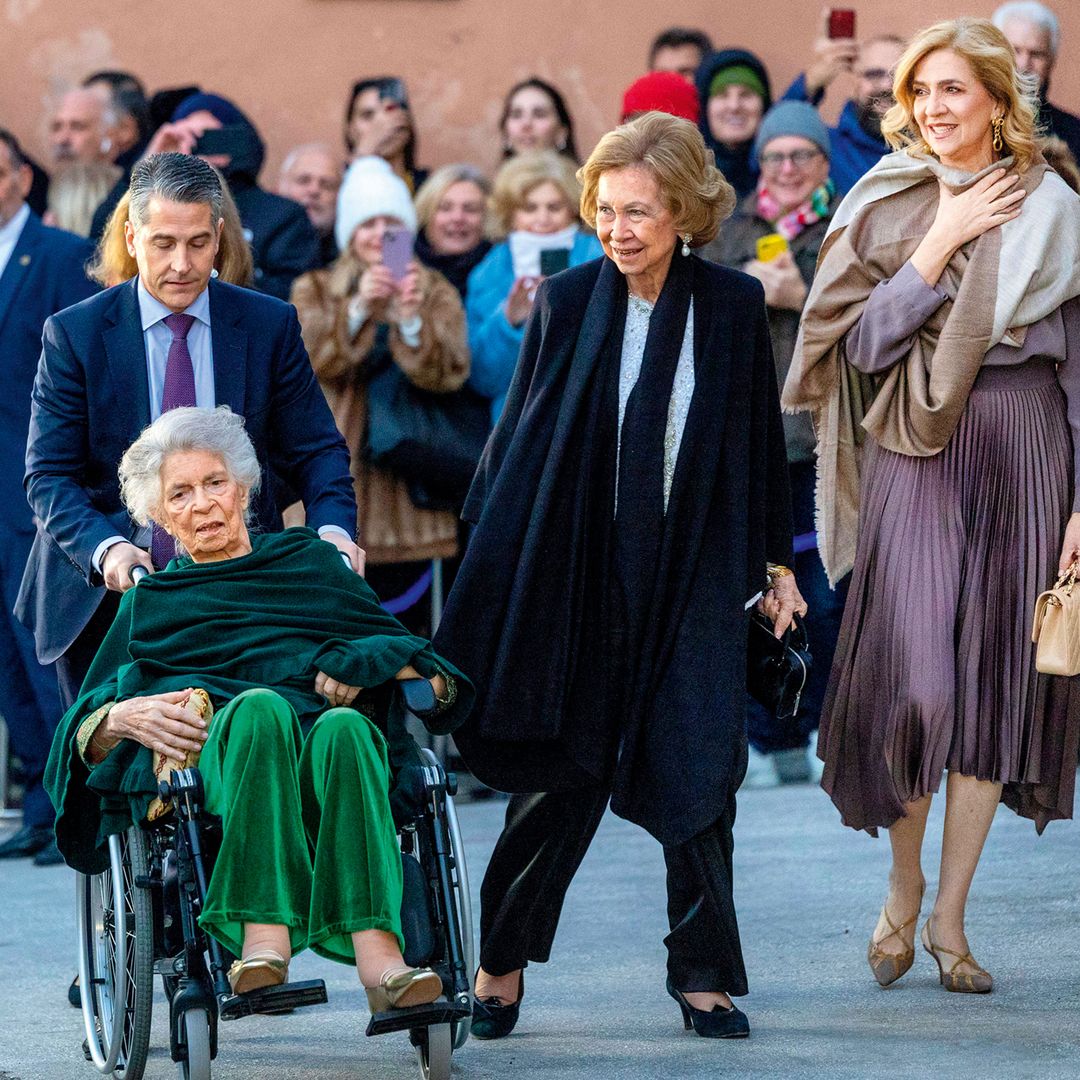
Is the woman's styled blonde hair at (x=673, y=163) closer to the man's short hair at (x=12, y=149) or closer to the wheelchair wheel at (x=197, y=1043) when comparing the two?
the wheelchair wheel at (x=197, y=1043)

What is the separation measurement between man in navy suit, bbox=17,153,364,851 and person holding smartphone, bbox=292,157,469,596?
2400 mm

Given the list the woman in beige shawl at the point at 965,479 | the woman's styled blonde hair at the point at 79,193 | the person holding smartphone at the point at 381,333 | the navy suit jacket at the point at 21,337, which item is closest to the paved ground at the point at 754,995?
the woman in beige shawl at the point at 965,479

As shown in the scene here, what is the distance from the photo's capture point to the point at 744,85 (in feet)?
28.0

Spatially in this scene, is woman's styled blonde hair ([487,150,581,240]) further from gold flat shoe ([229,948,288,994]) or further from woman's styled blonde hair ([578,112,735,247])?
gold flat shoe ([229,948,288,994])

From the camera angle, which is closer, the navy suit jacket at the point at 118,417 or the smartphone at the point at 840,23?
the navy suit jacket at the point at 118,417

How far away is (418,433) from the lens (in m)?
7.79

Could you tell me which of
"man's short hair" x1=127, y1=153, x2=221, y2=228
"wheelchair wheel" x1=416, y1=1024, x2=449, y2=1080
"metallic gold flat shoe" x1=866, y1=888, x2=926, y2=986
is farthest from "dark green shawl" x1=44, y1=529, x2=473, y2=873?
"metallic gold flat shoe" x1=866, y1=888, x2=926, y2=986

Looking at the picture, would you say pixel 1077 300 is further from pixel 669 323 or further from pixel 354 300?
pixel 354 300

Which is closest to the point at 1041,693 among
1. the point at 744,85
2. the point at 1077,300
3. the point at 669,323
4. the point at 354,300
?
the point at 1077,300

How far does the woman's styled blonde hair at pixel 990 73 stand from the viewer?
528 cm

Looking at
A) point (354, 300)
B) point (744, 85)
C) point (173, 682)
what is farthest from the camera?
point (744, 85)

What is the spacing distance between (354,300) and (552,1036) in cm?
344

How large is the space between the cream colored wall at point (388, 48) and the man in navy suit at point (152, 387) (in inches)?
170

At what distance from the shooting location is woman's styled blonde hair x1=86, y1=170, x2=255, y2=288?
17.5 feet
